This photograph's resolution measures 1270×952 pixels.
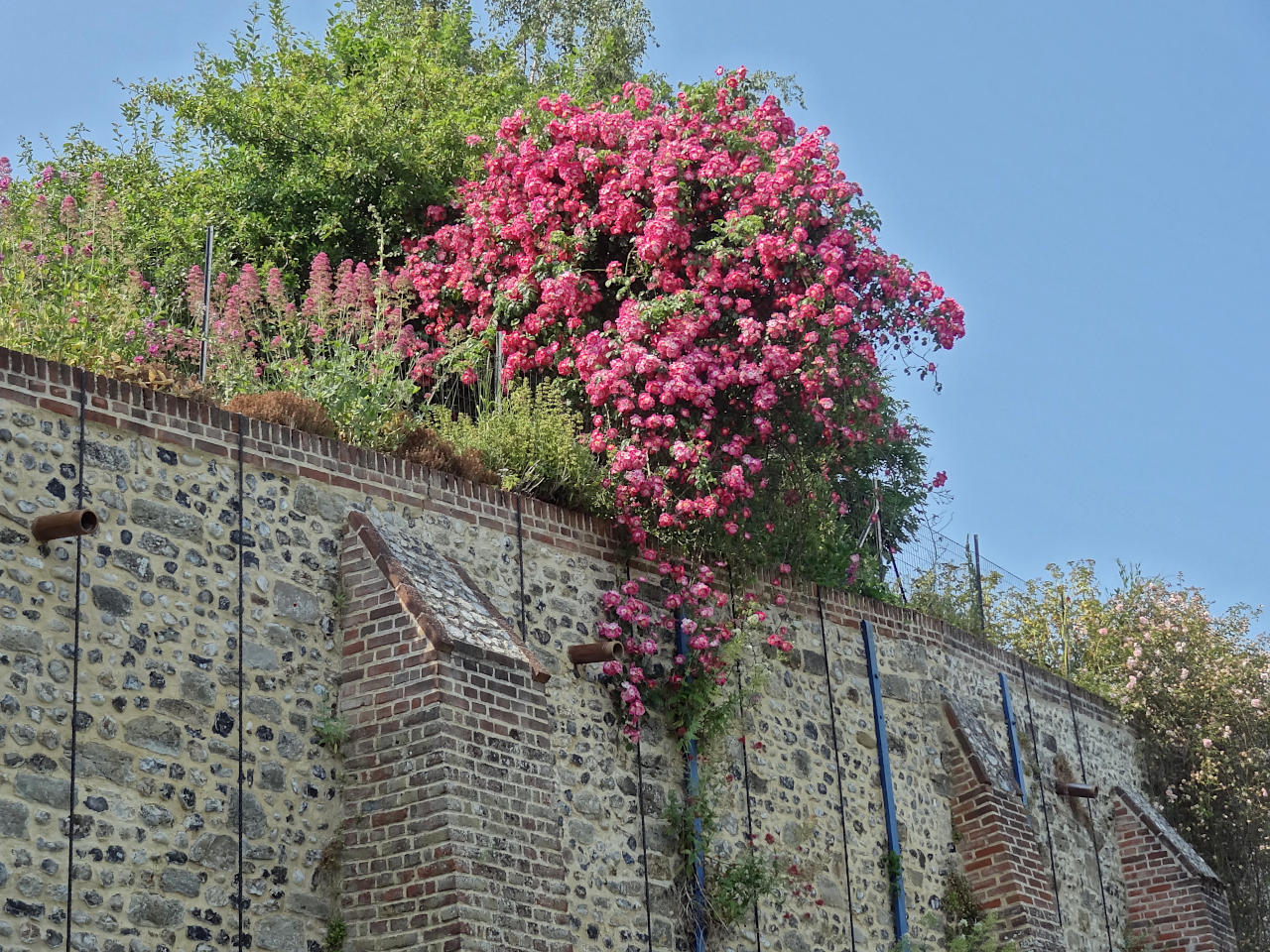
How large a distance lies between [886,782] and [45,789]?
7.80 meters

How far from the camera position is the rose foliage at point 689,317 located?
11773 millimetres

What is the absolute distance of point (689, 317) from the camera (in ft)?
40.2

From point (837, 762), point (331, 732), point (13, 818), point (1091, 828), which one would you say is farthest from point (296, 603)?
point (1091, 828)

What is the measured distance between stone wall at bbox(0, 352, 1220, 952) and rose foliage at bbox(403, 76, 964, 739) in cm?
74

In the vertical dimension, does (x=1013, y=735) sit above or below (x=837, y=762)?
above

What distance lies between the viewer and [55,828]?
A: 734cm

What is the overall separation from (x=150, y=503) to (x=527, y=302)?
17.2 ft

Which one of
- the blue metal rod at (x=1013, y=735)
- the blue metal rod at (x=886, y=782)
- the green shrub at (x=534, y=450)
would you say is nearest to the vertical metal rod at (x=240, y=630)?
the green shrub at (x=534, y=450)

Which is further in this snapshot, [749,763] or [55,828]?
[749,763]

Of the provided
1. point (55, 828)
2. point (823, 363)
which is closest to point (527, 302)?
point (823, 363)

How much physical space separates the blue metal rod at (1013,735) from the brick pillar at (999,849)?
110 centimetres

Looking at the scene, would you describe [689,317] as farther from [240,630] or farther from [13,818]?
[13,818]

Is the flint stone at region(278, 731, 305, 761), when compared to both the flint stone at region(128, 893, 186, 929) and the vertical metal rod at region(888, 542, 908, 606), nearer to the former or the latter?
the flint stone at region(128, 893, 186, 929)

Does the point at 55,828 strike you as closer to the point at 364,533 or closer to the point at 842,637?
the point at 364,533
